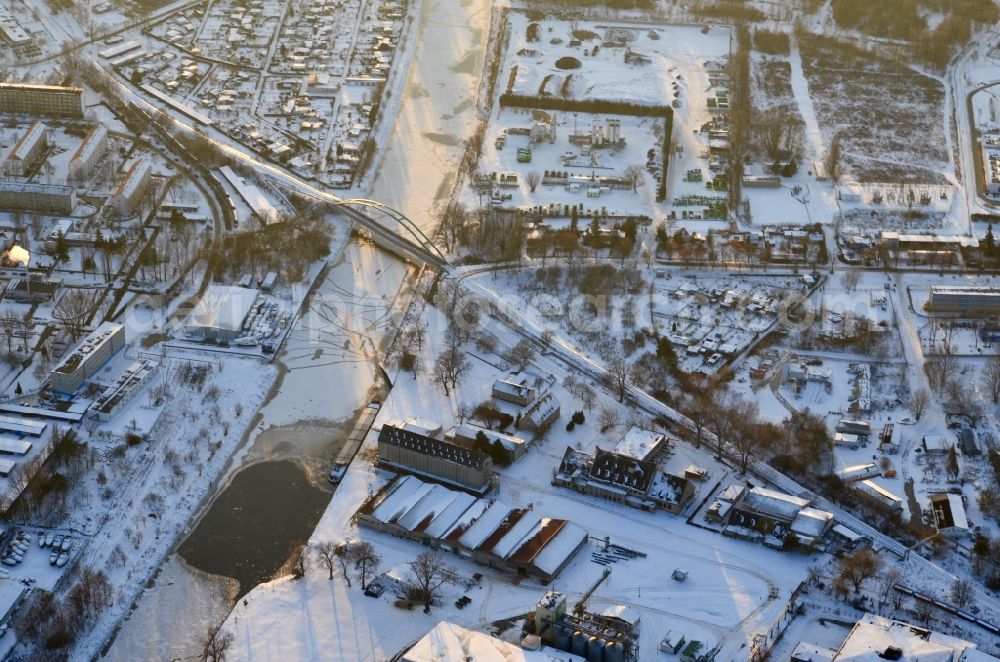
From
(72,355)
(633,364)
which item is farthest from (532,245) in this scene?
(72,355)

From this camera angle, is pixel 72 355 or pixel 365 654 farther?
pixel 72 355

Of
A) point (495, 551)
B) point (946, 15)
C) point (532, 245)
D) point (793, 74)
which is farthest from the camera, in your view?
point (946, 15)

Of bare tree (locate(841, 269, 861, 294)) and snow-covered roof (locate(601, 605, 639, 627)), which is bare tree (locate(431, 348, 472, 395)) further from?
bare tree (locate(841, 269, 861, 294))

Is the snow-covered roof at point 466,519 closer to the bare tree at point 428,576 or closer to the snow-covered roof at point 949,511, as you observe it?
the bare tree at point 428,576

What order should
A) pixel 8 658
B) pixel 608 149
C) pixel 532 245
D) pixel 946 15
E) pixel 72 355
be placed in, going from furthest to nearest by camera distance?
pixel 946 15 → pixel 608 149 → pixel 532 245 → pixel 72 355 → pixel 8 658

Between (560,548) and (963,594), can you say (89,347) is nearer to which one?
(560,548)

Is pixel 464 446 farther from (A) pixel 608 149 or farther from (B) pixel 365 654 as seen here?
(A) pixel 608 149

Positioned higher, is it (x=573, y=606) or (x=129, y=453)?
(x=129, y=453)
